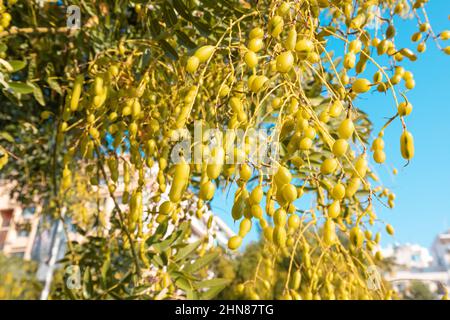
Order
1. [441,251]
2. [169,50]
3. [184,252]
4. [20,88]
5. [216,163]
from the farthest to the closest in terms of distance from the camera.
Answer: [441,251] < [184,252] < [20,88] < [169,50] < [216,163]

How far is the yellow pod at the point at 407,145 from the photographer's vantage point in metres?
0.55

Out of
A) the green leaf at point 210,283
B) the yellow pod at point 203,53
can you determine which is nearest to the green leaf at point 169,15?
the yellow pod at point 203,53

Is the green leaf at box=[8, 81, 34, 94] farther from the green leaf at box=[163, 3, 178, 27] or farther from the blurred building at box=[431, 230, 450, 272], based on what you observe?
the blurred building at box=[431, 230, 450, 272]

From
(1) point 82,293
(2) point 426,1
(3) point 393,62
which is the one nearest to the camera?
(3) point 393,62

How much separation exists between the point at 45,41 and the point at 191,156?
3.74 ft

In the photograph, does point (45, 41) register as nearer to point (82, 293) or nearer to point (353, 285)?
point (82, 293)

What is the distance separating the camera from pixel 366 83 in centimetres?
56

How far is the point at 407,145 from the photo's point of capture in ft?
1.79

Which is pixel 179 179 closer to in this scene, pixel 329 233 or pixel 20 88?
pixel 329 233

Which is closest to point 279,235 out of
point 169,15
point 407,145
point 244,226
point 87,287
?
point 244,226

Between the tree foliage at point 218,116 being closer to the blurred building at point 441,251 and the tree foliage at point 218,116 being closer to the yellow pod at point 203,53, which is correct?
the yellow pod at point 203,53

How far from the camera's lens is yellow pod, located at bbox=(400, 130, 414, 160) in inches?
21.5

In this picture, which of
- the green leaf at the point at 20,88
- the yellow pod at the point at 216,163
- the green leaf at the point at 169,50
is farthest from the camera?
the green leaf at the point at 20,88
